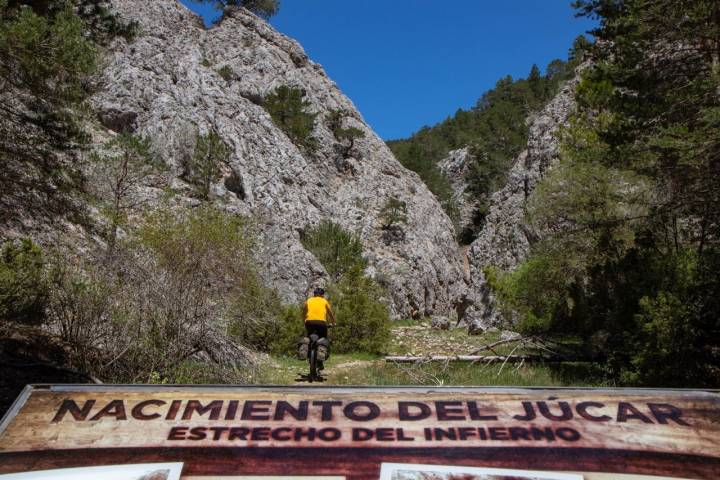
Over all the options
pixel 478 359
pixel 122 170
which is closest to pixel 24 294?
pixel 478 359

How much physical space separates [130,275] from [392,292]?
3089 centimetres

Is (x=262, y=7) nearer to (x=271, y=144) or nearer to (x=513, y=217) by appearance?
(x=271, y=144)

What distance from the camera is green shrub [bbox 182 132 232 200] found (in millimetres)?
29911

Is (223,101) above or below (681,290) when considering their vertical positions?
above

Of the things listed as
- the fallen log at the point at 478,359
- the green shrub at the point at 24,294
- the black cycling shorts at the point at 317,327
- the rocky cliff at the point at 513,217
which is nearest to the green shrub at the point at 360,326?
the fallen log at the point at 478,359

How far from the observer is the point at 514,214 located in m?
35.6

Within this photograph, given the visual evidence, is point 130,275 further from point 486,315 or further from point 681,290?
point 486,315

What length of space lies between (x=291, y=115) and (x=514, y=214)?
63.4ft

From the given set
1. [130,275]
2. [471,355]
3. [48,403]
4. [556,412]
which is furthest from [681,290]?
[48,403]

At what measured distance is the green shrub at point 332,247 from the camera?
32.9 metres

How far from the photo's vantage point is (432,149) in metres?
77.7

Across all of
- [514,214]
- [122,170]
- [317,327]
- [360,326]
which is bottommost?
[360,326]

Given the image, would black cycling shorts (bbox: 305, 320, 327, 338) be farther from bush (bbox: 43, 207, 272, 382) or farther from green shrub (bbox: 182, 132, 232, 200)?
green shrub (bbox: 182, 132, 232, 200)

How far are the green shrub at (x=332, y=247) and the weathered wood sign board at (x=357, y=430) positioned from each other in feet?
96.4
